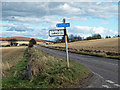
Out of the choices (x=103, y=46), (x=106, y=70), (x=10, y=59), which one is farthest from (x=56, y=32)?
(x=103, y=46)

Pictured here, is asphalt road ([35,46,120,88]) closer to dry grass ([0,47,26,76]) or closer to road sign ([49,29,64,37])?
road sign ([49,29,64,37])

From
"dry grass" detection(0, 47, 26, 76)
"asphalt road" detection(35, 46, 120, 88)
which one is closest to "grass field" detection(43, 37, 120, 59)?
"asphalt road" detection(35, 46, 120, 88)

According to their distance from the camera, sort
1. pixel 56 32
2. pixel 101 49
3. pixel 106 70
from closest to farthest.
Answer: pixel 56 32 → pixel 106 70 → pixel 101 49

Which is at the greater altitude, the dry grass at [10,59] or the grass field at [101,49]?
the grass field at [101,49]

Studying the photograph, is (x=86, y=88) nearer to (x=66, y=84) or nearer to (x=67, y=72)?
(x=66, y=84)

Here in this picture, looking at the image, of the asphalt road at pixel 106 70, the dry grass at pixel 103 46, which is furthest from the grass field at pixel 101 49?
the asphalt road at pixel 106 70

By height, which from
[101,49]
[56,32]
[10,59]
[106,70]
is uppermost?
[56,32]

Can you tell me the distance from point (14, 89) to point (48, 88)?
1353mm

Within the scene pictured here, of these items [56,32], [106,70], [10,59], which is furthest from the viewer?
[10,59]

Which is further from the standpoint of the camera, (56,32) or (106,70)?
(106,70)

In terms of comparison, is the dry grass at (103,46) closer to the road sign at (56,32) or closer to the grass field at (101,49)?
the grass field at (101,49)

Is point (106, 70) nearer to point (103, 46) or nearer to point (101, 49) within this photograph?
point (101, 49)

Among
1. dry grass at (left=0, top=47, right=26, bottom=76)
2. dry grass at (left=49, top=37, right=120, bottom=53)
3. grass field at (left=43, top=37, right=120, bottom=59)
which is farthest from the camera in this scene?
dry grass at (left=49, top=37, right=120, bottom=53)

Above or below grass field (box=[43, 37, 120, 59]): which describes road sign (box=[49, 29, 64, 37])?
above
